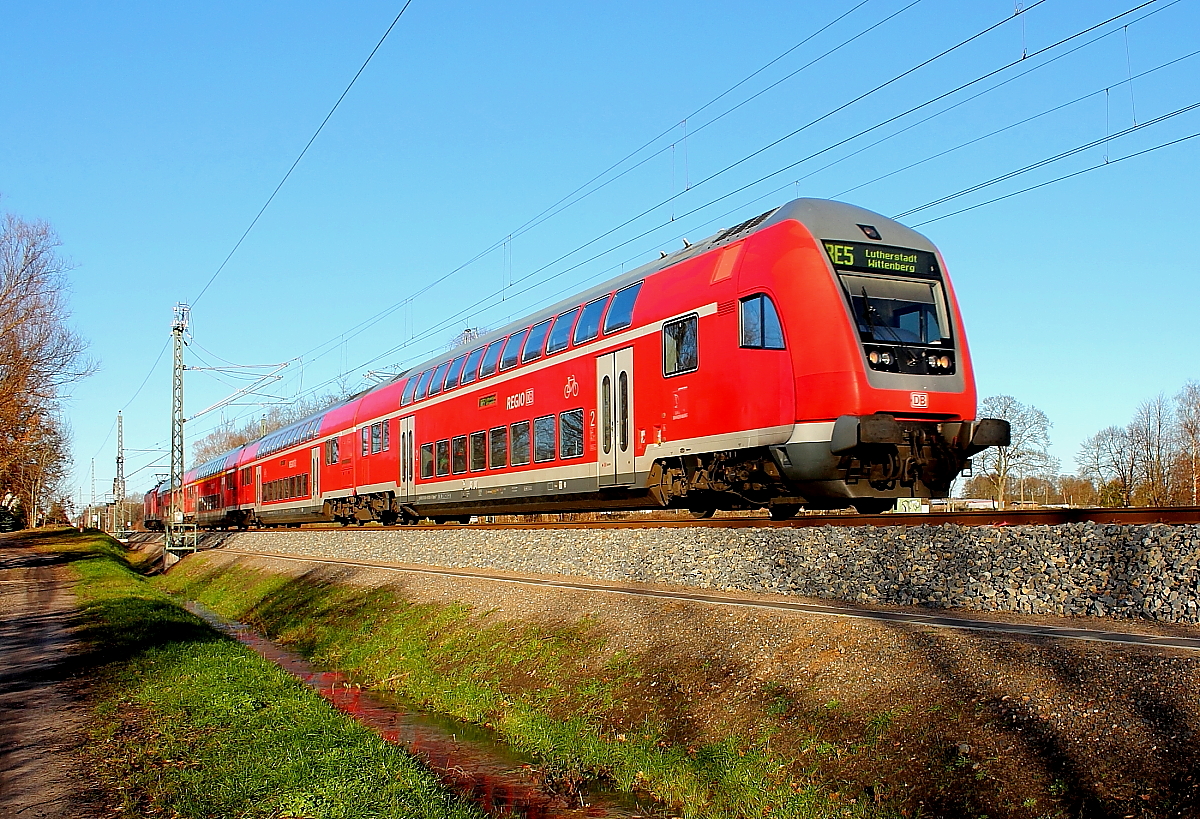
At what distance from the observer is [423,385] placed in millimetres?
25531

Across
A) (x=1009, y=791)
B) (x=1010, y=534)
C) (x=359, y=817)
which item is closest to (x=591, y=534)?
(x=1010, y=534)

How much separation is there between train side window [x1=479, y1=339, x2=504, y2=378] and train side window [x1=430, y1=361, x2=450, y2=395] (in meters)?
2.54

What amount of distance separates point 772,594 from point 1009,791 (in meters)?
5.99

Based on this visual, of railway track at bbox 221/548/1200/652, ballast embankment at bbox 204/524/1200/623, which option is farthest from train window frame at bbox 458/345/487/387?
ballast embankment at bbox 204/524/1200/623

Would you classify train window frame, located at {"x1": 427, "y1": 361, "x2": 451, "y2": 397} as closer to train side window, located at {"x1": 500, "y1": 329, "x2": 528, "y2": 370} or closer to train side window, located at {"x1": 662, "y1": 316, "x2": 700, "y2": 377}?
train side window, located at {"x1": 500, "y1": 329, "x2": 528, "y2": 370}

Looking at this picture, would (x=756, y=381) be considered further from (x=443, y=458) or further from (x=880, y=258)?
(x=443, y=458)

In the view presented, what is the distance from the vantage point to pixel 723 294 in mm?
13562

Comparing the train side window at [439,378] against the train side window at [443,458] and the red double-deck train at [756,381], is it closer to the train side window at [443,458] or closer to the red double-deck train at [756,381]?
the train side window at [443,458]

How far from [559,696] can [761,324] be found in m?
5.28

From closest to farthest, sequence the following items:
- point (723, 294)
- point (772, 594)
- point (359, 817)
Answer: point (359, 817) → point (772, 594) → point (723, 294)

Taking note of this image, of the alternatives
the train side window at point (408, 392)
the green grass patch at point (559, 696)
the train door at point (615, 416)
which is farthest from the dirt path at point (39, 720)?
the train side window at point (408, 392)

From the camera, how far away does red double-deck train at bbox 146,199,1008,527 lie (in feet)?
40.3

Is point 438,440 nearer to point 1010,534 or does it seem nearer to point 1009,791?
point 1010,534

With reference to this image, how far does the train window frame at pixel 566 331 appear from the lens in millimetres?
17953
